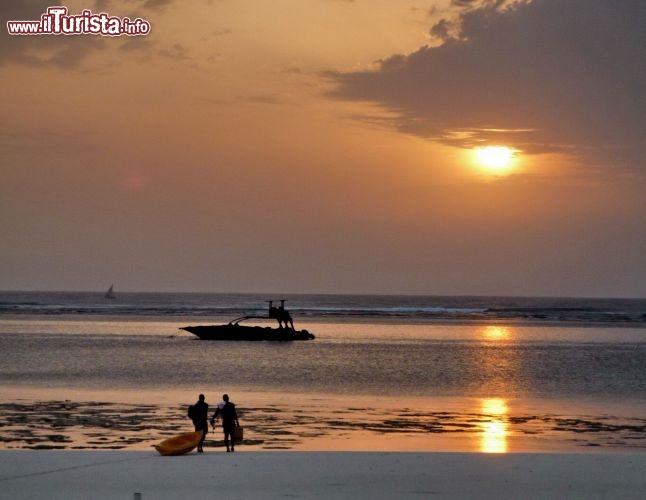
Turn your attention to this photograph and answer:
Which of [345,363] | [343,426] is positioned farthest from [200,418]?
[345,363]

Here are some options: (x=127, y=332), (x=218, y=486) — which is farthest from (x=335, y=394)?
(x=127, y=332)

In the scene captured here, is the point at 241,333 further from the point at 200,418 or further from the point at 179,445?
the point at 179,445

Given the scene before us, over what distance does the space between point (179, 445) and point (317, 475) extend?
166 inches

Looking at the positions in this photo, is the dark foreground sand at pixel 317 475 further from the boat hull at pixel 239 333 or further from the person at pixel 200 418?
the boat hull at pixel 239 333

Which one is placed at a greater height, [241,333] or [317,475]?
[241,333]

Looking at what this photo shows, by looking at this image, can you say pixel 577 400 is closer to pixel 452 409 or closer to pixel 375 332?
pixel 452 409

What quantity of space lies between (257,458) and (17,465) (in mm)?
5515

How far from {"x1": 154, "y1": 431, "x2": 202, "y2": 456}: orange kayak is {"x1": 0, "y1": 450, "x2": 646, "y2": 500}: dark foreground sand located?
0.75 feet

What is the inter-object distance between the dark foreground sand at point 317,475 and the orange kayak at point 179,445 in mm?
229

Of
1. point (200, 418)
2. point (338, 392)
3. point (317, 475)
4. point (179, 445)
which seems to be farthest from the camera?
point (338, 392)

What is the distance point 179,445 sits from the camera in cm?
2230

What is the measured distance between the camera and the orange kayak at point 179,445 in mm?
22156

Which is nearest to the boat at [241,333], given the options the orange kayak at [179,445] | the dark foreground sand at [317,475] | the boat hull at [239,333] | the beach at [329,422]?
the boat hull at [239,333]

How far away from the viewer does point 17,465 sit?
818 inches
